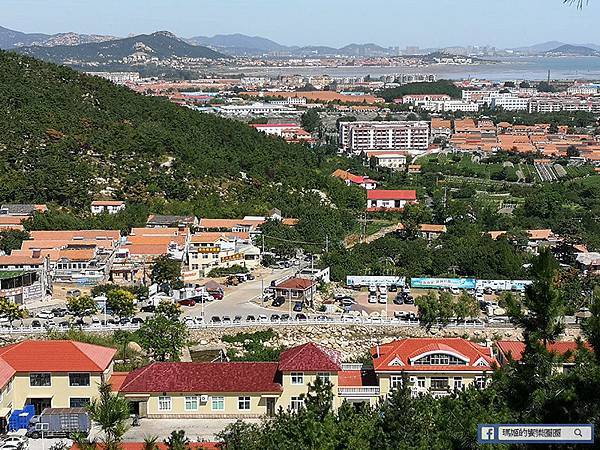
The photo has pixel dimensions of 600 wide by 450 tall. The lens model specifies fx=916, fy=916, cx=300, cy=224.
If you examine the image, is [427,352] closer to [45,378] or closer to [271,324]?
[271,324]

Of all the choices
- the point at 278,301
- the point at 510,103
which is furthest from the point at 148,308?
the point at 510,103

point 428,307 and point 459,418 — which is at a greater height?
point 459,418

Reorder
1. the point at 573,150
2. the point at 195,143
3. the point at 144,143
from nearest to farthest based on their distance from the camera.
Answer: the point at 144,143 → the point at 195,143 → the point at 573,150

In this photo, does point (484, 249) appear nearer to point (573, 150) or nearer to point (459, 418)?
point (459, 418)

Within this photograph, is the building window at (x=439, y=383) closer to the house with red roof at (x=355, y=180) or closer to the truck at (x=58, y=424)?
the truck at (x=58, y=424)

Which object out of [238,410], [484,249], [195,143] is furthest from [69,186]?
[238,410]

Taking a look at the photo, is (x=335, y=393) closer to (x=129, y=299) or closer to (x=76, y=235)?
(x=129, y=299)

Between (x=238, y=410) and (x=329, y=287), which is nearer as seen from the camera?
(x=238, y=410)

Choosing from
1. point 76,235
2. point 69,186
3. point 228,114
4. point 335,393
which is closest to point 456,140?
point 228,114

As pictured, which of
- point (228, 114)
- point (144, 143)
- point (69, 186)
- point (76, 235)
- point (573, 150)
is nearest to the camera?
point (76, 235)
